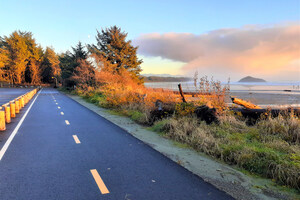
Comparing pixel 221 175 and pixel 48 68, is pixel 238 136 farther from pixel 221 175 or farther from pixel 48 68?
pixel 48 68

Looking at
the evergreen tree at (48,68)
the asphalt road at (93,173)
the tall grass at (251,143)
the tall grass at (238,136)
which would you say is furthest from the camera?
the evergreen tree at (48,68)

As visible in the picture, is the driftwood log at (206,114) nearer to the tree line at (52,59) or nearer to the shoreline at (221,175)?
the shoreline at (221,175)

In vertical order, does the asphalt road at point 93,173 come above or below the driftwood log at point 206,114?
below

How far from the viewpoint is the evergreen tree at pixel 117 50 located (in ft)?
170

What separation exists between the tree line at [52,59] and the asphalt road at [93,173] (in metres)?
31.3

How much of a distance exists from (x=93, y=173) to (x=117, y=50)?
164 ft

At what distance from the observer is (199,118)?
30.3 feet

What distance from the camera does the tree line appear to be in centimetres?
5050

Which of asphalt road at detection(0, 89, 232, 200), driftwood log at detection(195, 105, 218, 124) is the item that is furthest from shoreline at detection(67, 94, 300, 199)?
driftwood log at detection(195, 105, 218, 124)

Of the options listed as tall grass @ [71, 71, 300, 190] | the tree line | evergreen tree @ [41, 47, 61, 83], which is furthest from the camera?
evergreen tree @ [41, 47, 61, 83]

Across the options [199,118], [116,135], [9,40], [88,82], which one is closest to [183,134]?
[199,118]

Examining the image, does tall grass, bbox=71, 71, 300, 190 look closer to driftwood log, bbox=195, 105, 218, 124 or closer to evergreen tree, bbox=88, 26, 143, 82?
driftwood log, bbox=195, 105, 218, 124

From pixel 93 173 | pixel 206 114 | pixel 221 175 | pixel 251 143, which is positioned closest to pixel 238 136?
pixel 251 143

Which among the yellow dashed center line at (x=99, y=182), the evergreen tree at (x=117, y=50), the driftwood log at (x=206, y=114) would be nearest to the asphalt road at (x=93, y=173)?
the yellow dashed center line at (x=99, y=182)
